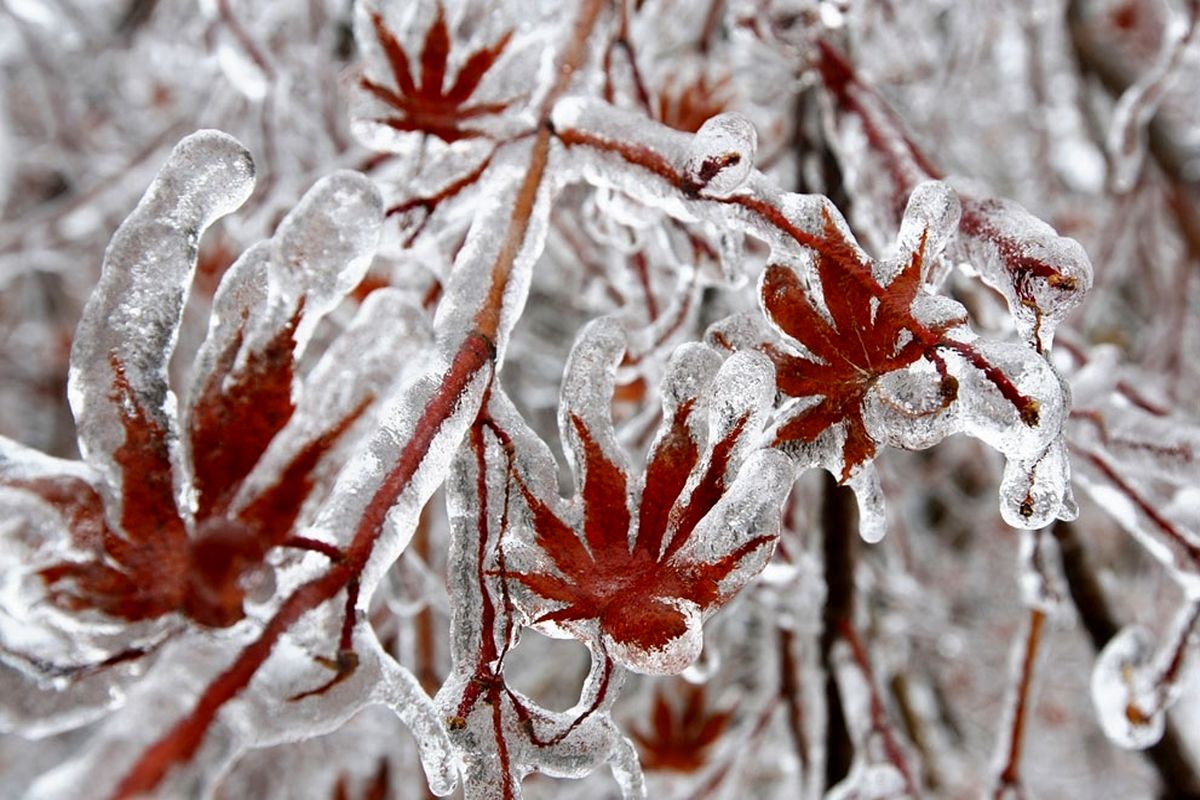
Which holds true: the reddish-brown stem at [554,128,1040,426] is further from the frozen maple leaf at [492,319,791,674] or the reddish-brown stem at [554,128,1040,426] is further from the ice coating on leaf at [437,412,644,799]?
the ice coating on leaf at [437,412,644,799]

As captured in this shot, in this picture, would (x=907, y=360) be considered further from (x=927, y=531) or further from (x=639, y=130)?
(x=927, y=531)

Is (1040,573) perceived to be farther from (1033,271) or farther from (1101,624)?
(1033,271)

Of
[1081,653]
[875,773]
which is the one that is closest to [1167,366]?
[875,773]

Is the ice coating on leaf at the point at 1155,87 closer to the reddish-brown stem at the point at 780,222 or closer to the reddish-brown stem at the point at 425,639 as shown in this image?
the reddish-brown stem at the point at 780,222

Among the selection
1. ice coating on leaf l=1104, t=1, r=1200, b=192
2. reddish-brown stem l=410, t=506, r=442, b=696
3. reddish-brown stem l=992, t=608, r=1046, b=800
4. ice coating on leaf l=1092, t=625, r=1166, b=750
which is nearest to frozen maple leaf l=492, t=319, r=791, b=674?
ice coating on leaf l=1092, t=625, r=1166, b=750

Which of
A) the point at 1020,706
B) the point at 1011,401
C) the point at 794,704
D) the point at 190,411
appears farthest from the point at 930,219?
the point at 794,704

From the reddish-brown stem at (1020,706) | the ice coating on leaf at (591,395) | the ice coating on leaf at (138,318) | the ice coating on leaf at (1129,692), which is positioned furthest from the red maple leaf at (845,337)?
the reddish-brown stem at (1020,706)

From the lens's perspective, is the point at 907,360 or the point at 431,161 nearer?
the point at 907,360

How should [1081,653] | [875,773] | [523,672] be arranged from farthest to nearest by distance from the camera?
[1081,653], [523,672], [875,773]
